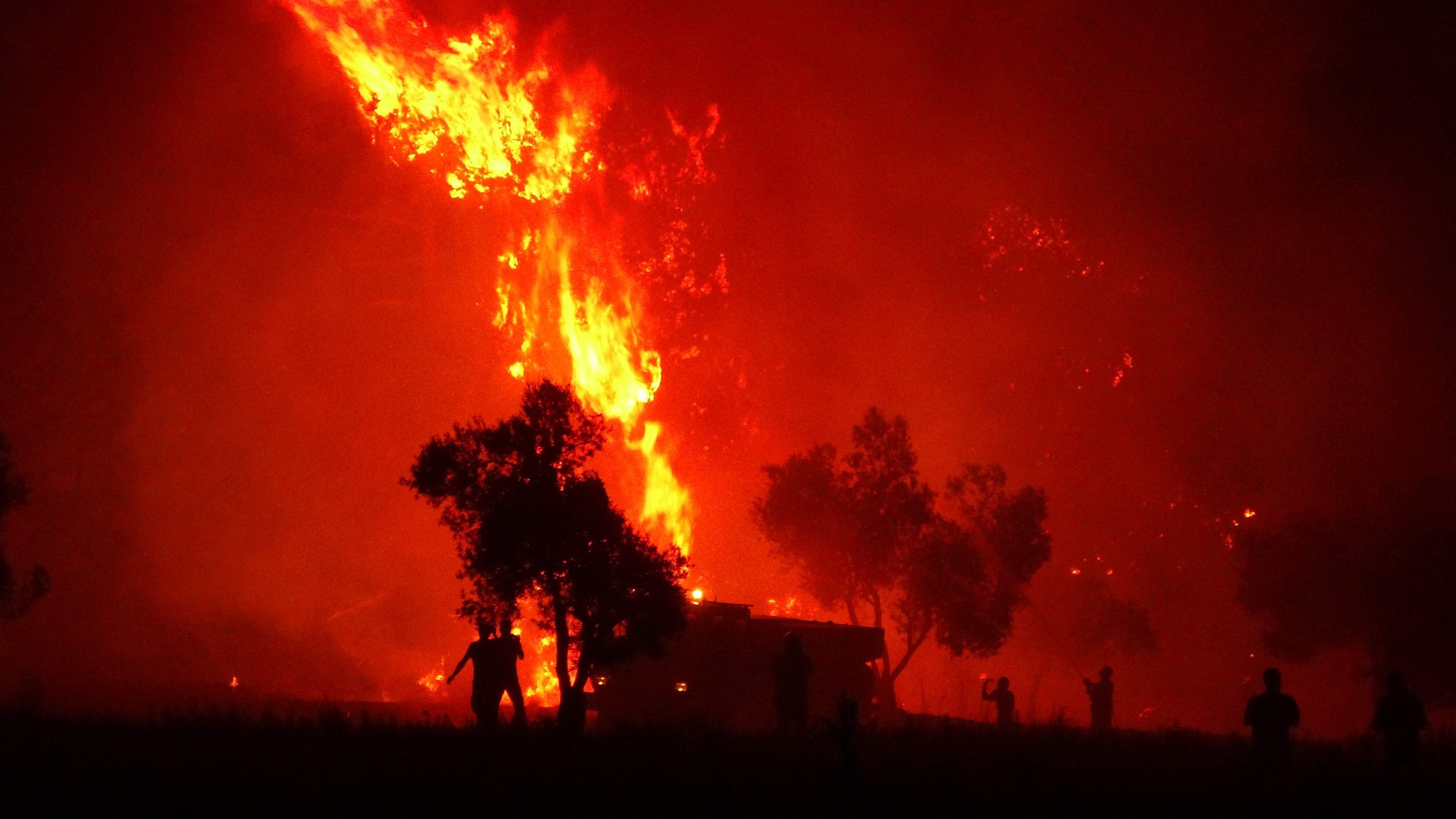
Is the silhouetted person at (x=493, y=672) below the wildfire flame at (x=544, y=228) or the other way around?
below

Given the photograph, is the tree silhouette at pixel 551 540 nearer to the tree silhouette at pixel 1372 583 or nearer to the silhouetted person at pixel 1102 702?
the silhouetted person at pixel 1102 702

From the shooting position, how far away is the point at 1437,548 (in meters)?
38.2

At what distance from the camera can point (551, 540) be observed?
68.1ft

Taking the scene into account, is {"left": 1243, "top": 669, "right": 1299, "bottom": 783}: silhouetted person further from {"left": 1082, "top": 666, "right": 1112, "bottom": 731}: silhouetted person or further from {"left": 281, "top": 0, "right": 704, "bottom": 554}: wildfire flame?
{"left": 281, "top": 0, "right": 704, "bottom": 554}: wildfire flame

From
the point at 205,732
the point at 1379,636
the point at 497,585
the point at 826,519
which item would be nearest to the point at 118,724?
the point at 205,732

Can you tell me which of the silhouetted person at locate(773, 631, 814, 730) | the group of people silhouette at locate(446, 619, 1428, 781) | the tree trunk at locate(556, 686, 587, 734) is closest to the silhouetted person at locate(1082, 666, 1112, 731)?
the group of people silhouette at locate(446, 619, 1428, 781)

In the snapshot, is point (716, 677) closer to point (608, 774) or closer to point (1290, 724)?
point (1290, 724)

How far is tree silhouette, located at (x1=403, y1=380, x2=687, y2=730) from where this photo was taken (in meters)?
20.8

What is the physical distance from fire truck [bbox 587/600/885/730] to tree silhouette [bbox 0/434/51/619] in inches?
722

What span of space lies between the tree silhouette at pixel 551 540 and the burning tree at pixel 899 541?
17.8 meters

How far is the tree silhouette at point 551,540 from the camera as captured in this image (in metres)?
20.8

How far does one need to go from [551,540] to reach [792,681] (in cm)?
541

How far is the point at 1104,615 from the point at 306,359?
7201 cm

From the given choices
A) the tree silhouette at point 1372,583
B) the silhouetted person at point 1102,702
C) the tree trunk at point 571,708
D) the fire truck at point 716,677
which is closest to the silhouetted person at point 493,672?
the tree trunk at point 571,708
